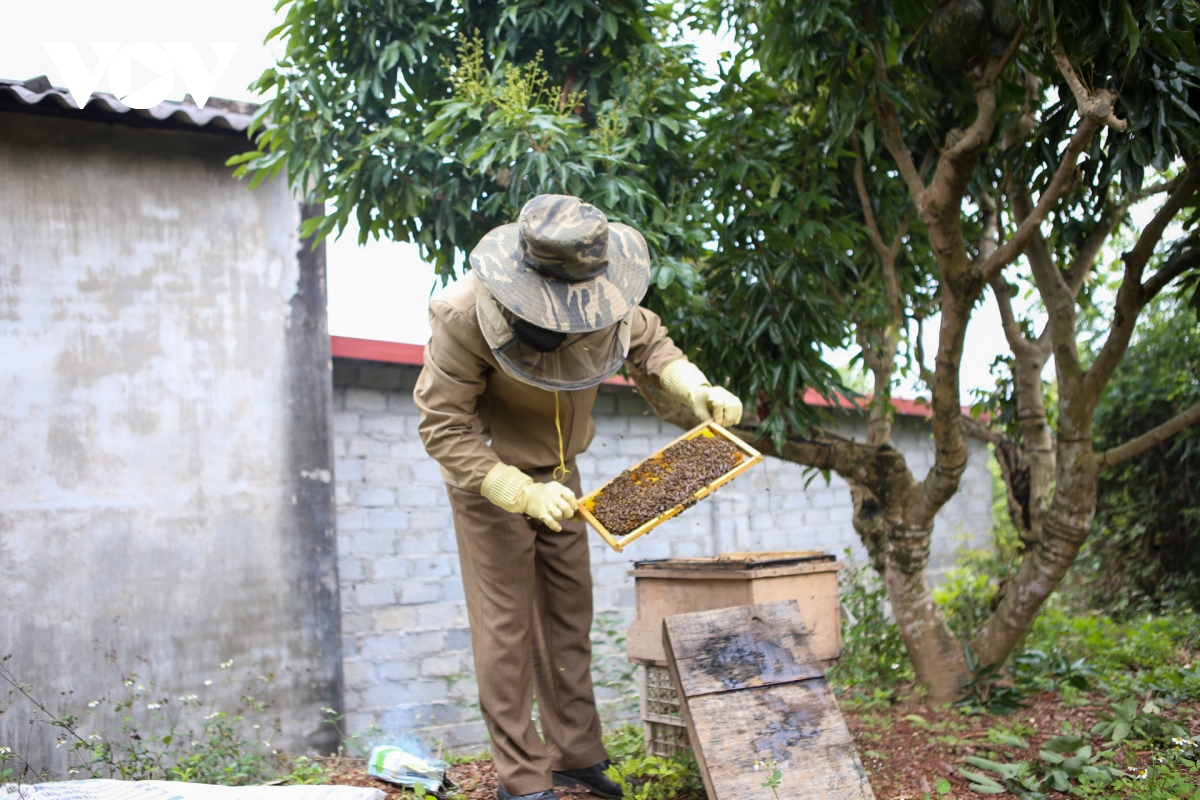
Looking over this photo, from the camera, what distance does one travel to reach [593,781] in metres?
3.12

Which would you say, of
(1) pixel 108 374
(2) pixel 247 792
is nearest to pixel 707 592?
(2) pixel 247 792

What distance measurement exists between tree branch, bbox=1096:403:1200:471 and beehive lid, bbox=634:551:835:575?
145 cm

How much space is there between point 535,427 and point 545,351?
41cm

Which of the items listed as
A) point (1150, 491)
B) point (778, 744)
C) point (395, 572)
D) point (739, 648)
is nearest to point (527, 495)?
point (739, 648)

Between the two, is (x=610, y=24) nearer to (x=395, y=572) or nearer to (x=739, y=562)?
(x=739, y=562)

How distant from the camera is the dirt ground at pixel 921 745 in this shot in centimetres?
321

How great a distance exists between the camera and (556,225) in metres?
2.66

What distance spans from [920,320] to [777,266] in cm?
155

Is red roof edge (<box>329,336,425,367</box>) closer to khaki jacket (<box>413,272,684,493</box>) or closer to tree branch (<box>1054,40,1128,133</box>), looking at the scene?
khaki jacket (<box>413,272,684,493</box>)

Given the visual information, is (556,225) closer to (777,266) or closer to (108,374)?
(777,266)

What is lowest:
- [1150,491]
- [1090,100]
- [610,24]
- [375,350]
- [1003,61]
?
[1150,491]

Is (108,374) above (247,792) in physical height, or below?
above

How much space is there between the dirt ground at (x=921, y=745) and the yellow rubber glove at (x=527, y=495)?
1060 millimetres

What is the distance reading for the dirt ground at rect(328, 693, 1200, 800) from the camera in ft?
10.5
